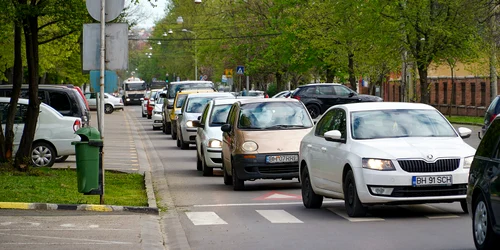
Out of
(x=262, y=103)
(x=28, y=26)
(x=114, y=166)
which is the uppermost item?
(x=28, y=26)

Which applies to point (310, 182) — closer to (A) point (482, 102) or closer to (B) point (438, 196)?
(B) point (438, 196)

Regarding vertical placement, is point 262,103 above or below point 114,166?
above

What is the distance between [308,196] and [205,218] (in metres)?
1.75

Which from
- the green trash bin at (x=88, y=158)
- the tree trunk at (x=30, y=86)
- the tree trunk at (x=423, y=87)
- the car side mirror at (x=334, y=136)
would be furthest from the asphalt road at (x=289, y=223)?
the tree trunk at (x=423, y=87)

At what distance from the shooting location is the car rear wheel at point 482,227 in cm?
947

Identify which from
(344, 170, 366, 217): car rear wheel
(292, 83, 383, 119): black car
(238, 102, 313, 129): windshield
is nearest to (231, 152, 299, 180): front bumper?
(238, 102, 313, 129): windshield

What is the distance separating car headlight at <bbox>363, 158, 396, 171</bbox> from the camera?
12766 millimetres

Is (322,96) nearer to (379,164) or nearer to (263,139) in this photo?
(263,139)

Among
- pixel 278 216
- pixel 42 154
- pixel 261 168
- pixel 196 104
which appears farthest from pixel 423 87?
pixel 278 216

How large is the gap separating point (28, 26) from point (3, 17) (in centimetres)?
49

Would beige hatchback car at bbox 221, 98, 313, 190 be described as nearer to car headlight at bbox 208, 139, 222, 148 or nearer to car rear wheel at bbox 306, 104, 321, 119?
car headlight at bbox 208, 139, 222, 148

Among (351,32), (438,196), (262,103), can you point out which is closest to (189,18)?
(351,32)

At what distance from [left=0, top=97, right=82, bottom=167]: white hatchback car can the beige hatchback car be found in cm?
580

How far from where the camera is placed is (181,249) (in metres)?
11.0
